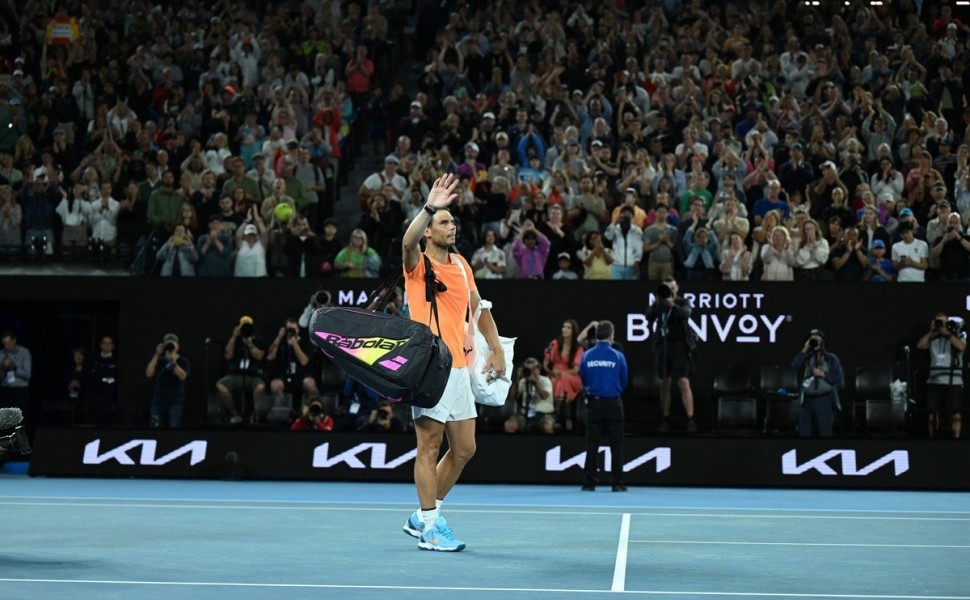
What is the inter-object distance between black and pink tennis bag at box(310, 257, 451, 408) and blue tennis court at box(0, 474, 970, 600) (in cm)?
111

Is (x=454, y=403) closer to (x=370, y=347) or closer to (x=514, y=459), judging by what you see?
(x=370, y=347)

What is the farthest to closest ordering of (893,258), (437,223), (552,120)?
1. (552,120)
2. (893,258)
3. (437,223)

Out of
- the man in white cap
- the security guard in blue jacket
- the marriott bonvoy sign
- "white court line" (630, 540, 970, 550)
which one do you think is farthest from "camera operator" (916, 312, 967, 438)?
"white court line" (630, 540, 970, 550)

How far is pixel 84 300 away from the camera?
837 inches

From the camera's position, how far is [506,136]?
74.6 ft

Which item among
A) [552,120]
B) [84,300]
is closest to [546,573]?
[84,300]

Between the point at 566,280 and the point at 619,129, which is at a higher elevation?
the point at 619,129

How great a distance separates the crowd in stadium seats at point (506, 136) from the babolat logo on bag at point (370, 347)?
36.9 feet

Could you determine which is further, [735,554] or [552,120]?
[552,120]

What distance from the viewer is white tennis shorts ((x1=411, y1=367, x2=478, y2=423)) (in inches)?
386

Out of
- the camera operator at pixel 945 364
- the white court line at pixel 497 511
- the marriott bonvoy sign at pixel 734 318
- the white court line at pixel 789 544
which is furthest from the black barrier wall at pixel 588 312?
the white court line at pixel 789 544

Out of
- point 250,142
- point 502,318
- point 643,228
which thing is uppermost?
point 250,142

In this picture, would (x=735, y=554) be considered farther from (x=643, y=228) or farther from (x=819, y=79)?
(x=819, y=79)

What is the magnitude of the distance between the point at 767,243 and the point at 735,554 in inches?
426
